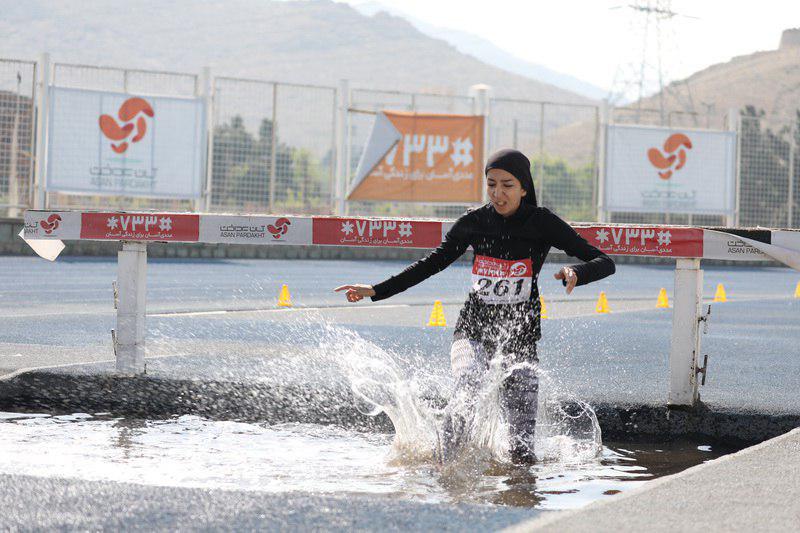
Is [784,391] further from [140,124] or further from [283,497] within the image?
[140,124]

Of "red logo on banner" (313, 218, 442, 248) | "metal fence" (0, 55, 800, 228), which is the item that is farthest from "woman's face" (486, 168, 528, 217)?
"metal fence" (0, 55, 800, 228)

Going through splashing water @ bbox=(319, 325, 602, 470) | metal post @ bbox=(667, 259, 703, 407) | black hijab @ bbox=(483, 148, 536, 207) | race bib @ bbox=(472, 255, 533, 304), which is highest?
black hijab @ bbox=(483, 148, 536, 207)

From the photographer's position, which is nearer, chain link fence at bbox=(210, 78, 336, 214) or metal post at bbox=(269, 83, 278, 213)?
chain link fence at bbox=(210, 78, 336, 214)

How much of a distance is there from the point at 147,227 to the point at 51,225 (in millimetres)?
720

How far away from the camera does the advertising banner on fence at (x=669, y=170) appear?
3428 centimetres

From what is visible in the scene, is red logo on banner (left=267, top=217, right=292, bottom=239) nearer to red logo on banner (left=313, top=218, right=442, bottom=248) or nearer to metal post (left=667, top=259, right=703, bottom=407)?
red logo on banner (left=313, top=218, right=442, bottom=248)

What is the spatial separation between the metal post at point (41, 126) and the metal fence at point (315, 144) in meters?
0.10

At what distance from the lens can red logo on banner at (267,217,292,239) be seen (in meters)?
7.76

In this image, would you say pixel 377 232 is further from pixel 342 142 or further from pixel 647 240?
pixel 342 142

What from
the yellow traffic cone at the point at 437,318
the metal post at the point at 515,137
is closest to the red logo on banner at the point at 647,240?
the yellow traffic cone at the point at 437,318

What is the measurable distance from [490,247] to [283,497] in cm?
200

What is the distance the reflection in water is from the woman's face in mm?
1214

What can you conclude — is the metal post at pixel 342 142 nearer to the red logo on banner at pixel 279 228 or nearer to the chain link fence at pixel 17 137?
the chain link fence at pixel 17 137

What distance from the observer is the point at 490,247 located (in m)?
5.91
